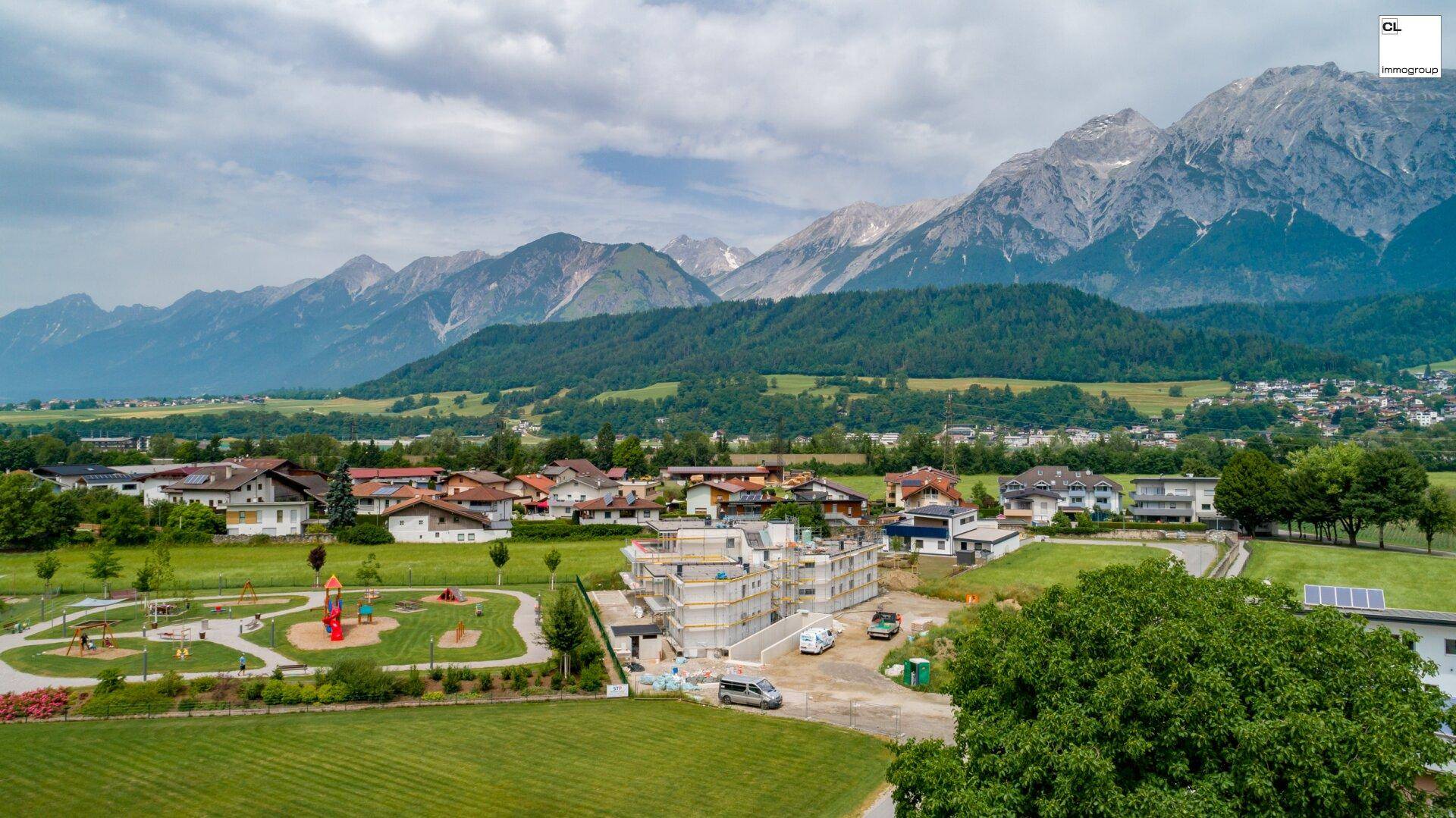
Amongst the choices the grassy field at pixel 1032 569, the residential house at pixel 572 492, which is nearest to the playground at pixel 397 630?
the grassy field at pixel 1032 569

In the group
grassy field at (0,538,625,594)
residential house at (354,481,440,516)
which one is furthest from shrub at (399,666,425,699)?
residential house at (354,481,440,516)

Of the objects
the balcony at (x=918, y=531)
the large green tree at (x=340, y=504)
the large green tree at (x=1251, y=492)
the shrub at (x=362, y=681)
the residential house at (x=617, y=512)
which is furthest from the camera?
the residential house at (x=617, y=512)

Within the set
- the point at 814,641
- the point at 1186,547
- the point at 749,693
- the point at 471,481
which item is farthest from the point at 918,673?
the point at 471,481

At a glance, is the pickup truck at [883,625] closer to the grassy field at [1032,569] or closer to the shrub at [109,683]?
the grassy field at [1032,569]

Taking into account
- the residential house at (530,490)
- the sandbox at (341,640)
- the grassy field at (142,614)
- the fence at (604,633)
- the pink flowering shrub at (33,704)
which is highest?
the residential house at (530,490)

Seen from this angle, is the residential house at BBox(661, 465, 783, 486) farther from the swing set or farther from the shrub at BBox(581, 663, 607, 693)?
the swing set

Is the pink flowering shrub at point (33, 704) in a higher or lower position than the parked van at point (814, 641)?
higher

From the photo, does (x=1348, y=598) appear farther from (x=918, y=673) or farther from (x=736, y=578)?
(x=736, y=578)
